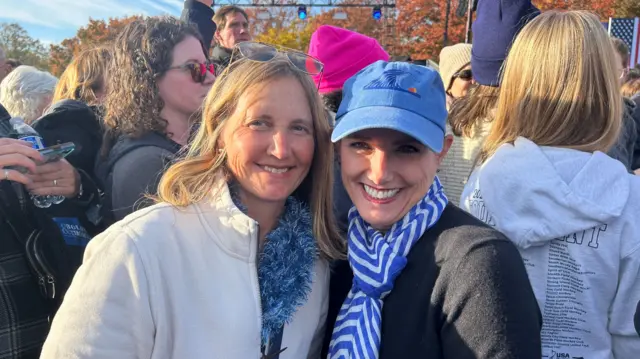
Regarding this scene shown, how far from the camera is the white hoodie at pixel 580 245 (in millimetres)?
1525

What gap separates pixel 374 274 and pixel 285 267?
304 mm

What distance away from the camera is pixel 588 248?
1538mm

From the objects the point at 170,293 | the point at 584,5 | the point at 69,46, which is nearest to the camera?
the point at 170,293

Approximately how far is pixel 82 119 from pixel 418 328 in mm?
1936

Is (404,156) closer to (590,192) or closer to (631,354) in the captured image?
(590,192)

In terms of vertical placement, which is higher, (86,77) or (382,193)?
(86,77)

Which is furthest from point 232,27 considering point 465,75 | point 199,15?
point 465,75

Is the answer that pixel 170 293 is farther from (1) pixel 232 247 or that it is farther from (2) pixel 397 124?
(2) pixel 397 124

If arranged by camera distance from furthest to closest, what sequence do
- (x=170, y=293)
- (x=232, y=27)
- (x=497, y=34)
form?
(x=232, y=27) → (x=497, y=34) → (x=170, y=293)

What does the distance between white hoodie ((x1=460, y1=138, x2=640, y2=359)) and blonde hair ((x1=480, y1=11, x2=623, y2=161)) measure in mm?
104

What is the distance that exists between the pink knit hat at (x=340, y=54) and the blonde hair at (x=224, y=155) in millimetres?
1126

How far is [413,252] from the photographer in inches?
57.6

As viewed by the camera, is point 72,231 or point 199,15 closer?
point 72,231

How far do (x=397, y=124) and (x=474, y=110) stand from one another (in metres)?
1.11
